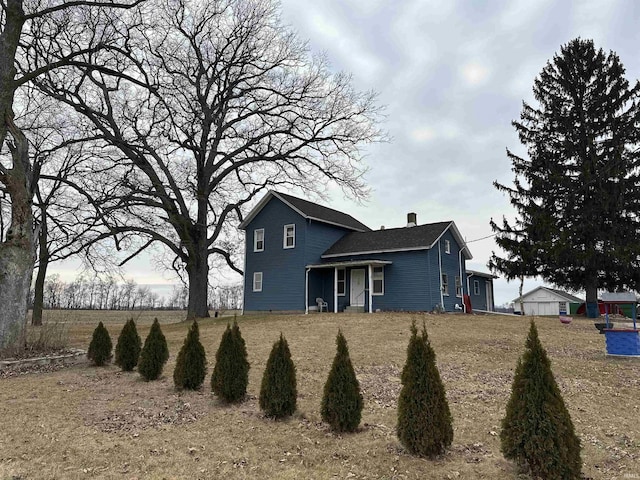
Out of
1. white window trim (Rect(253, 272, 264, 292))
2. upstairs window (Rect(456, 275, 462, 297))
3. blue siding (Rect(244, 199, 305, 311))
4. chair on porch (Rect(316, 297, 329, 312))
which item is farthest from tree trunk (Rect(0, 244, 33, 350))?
upstairs window (Rect(456, 275, 462, 297))

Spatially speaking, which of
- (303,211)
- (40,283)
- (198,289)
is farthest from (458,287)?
(40,283)

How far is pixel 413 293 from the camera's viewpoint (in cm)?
2094

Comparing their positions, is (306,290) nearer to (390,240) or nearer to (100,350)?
(390,240)

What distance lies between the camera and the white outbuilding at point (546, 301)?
4316cm

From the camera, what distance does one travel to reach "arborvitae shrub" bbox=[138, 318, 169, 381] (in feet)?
26.3

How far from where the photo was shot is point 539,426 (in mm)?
3746

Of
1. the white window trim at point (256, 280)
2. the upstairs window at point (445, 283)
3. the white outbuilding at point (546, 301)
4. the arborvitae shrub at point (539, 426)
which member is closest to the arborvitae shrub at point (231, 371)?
the arborvitae shrub at point (539, 426)

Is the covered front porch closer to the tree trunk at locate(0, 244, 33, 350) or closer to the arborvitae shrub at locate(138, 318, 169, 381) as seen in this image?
the arborvitae shrub at locate(138, 318, 169, 381)

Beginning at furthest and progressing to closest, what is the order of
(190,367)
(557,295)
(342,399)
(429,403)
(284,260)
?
(557,295)
(284,260)
(190,367)
(342,399)
(429,403)

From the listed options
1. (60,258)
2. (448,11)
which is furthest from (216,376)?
(60,258)

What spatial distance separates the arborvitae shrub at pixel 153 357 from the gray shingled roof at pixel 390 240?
14963 millimetres

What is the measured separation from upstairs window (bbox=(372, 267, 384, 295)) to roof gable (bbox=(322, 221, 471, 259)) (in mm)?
1037

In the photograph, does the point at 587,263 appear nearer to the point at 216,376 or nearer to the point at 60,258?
the point at 216,376

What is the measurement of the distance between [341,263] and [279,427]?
53.2ft
